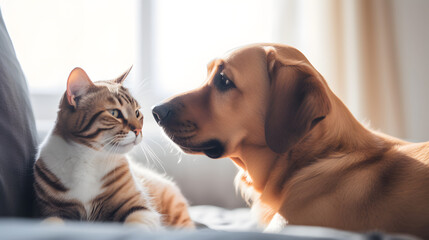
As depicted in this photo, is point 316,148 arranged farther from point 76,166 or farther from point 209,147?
point 76,166

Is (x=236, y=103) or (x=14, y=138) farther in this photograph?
(x=236, y=103)

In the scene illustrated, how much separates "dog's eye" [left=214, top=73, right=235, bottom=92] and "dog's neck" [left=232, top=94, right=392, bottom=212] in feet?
0.84

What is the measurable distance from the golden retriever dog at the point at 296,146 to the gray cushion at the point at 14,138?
42 cm

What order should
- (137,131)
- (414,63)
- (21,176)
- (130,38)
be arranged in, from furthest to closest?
1. (414,63)
2. (130,38)
3. (137,131)
4. (21,176)

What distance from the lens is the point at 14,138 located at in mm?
1060

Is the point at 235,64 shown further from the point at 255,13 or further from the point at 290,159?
the point at 255,13

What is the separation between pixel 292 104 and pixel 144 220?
0.57 metres

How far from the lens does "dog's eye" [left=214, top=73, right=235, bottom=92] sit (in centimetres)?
122

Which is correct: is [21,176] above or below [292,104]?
below

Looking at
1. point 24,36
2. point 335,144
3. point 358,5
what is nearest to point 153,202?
point 335,144

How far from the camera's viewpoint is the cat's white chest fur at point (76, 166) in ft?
3.30

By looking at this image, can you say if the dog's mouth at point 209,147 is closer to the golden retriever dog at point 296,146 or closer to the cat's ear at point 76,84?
the golden retriever dog at point 296,146

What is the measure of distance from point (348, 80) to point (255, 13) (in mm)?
920

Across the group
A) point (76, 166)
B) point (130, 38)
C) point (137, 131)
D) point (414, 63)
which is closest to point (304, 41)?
point (414, 63)
